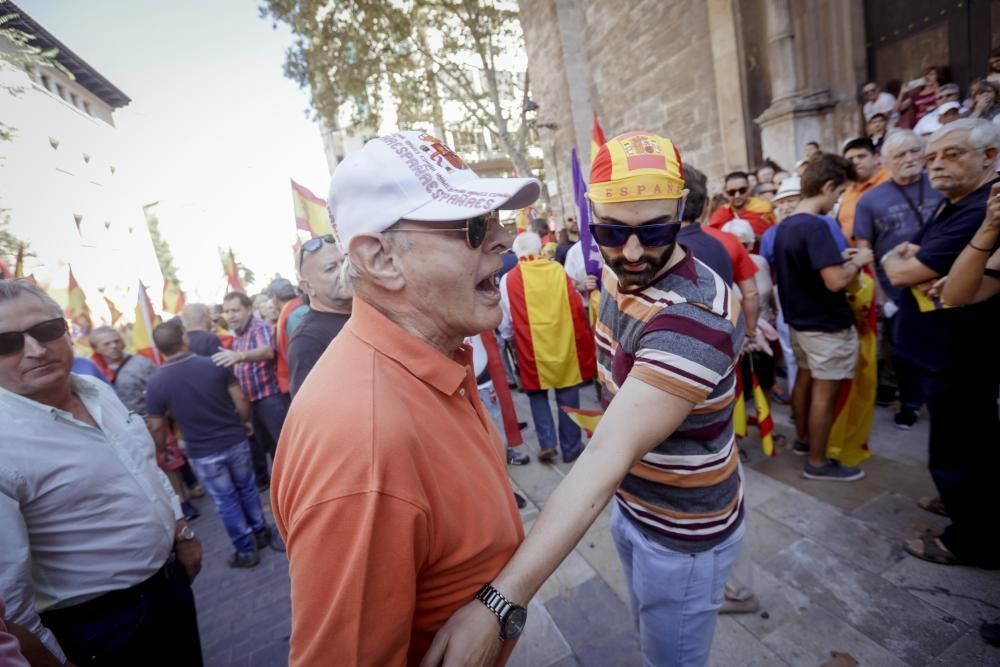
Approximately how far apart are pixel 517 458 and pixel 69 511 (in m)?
3.55

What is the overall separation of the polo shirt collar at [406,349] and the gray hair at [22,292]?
5.71ft

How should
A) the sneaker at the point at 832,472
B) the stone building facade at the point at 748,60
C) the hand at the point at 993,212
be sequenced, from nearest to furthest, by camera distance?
the hand at the point at 993,212
the sneaker at the point at 832,472
the stone building facade at the point at 748,60

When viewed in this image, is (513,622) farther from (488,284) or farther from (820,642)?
(820,642)

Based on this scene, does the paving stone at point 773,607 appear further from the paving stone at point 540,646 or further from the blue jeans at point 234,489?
the blue jeans at point 234,489

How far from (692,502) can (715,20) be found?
984 cm

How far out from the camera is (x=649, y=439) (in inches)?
48.2

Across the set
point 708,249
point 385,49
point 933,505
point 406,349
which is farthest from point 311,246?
point 385,49

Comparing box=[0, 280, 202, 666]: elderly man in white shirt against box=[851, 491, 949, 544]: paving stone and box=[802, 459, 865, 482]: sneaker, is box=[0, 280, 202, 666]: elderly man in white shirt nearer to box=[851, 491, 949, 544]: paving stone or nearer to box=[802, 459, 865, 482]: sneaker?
box=[851, 491, 949, 544]: paving stone

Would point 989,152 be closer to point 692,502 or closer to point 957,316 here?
point 957,316

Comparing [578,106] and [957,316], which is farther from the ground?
[578,106]

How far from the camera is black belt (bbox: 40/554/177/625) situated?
5.90 feet

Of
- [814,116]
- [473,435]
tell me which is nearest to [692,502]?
[473,435]

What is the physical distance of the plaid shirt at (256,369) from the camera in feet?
15.6

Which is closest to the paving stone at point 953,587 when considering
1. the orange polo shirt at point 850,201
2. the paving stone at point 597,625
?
the paving stone at point 597,625
